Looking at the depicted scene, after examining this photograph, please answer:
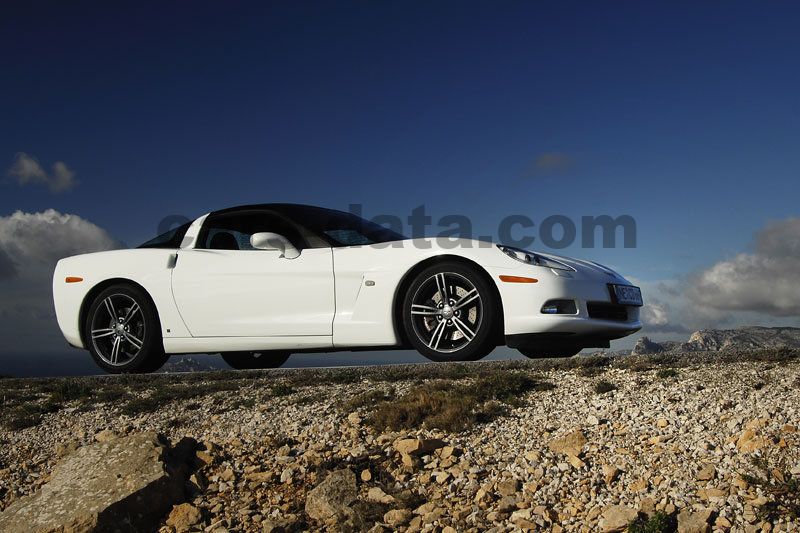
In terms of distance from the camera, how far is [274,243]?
6.78 metres

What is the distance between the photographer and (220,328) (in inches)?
287

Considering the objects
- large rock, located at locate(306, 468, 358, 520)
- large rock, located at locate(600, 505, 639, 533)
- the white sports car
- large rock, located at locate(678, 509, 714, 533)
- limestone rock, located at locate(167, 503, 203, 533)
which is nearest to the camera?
large rock, located at locate(678, 509, 714, 533)

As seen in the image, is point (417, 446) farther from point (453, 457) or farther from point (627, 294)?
point (627, 294)

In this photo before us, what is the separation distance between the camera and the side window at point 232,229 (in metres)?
7.67

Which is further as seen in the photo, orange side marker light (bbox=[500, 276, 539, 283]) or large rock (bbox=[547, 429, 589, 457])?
large rock (bbox=[547, 429, 589, 457])

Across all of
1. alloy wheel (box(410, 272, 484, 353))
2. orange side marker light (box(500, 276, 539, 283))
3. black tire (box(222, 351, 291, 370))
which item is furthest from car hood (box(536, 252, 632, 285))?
black tire (box(222, 351, 291, 370))

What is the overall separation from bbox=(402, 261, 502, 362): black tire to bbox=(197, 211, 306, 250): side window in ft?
6.94

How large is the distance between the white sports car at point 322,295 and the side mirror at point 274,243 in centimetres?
1

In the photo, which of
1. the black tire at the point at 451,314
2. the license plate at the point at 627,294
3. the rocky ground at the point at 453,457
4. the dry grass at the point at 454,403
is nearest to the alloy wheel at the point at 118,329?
the rocky ground at the point at 453,457

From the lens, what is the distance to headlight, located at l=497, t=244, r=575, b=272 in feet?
20.6

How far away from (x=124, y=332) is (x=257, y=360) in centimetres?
175

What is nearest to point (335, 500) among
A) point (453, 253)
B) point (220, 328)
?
point (220, 328)

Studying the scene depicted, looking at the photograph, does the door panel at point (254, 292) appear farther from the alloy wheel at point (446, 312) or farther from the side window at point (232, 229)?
the alloy wheel at point (446, 312)

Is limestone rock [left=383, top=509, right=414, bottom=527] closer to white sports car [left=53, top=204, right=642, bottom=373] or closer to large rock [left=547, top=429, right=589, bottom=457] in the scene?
white sports car [left=53, top=204, right=642, bottom=373]
